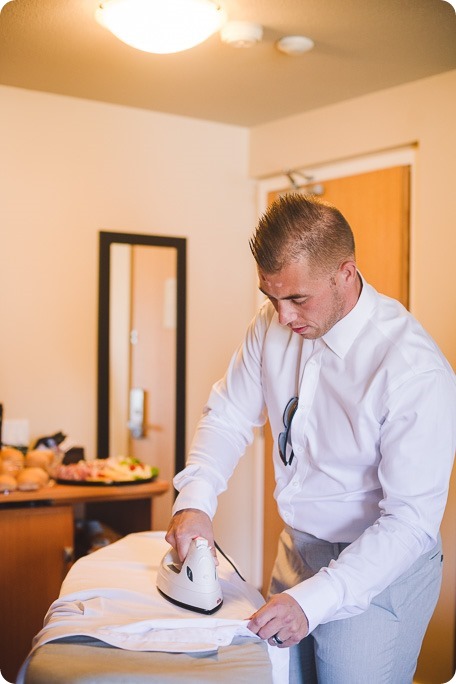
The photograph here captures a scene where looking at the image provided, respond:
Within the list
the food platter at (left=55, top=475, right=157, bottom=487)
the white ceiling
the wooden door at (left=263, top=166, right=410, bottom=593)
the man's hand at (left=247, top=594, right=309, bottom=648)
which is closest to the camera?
the man's hand at (left=247, top=594, right=309, bottom=648)

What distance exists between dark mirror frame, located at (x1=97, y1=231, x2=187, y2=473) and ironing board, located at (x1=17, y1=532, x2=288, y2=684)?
5.69 ft

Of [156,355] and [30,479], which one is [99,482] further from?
[156,355]

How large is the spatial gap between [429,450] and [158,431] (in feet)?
6.93

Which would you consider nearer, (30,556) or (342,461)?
(342,461)

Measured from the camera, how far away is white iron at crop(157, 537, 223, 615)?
140cm

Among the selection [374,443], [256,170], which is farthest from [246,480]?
[374,443]

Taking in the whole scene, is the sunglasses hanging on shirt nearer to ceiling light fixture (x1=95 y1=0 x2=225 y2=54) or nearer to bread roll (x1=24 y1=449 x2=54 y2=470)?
ceiling light fixture (x1=95 y1=0 x2=225 y2=54)

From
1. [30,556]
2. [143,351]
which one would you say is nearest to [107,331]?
[143,351]

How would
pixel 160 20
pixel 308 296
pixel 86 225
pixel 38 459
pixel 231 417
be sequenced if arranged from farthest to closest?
pixel 86 225, pixel 38 459, pixel 160 20, pixel 231 417, pixel 308 296

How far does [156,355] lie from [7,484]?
Result: 3.39 feet

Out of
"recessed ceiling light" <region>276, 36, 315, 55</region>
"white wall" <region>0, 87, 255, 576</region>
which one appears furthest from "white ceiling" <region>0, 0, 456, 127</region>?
"white wall" <region>0, 87, 255, 576</region>

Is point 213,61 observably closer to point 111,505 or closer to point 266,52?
point 266,52

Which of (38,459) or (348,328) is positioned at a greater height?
(348,328)

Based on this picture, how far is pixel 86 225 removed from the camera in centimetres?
329
